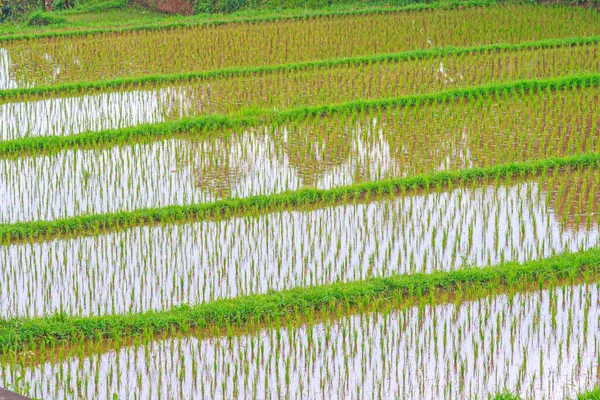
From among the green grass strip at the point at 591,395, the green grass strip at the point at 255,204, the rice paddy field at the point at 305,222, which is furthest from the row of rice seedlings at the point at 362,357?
the green grass strip at the point at 255,204

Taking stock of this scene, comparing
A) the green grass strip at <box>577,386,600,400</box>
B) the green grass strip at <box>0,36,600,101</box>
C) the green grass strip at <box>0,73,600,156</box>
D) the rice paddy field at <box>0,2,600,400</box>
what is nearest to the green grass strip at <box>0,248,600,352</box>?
the rice paddy field at <box>0,2,600,400</box>

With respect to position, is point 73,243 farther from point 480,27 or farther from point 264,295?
point 480,27

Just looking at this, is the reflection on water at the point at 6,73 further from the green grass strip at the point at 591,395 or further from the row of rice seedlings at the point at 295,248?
the green grass strip at the point at 591,395

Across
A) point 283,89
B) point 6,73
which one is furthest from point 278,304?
point 6,73

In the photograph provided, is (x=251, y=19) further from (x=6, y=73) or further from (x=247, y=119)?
(x=247, y=119)

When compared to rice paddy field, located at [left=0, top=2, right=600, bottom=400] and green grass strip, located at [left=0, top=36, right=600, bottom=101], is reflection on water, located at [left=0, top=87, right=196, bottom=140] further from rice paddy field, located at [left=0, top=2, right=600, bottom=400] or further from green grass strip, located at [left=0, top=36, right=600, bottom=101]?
green grass strip, located at [left=0, top=36, right=600, bottom=101]

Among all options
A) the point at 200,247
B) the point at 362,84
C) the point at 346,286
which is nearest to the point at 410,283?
the point at 346,286
